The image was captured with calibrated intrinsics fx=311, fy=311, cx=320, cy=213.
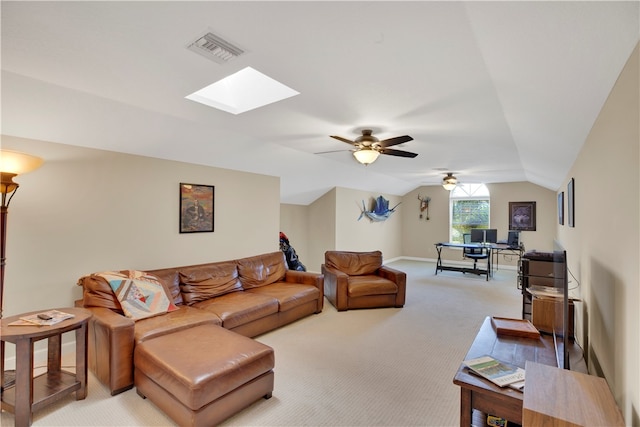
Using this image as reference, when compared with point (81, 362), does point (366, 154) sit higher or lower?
higher

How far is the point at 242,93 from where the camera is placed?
292 centimetres

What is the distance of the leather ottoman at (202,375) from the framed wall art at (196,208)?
6.04 ft

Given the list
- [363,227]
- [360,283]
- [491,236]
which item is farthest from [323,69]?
[491,236]

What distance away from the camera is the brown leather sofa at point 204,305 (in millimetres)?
2402

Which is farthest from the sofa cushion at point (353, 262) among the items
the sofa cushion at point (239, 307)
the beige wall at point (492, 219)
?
the beige wall at point (492, 219)

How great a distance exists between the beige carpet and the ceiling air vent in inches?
93.9

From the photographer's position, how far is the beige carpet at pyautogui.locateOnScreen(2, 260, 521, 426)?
2.13 metres

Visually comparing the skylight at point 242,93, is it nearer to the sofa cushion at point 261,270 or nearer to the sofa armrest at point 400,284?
the sofa cushion at point 261,270

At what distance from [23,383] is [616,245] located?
3.63 metres

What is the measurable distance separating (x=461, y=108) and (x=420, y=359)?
240 centimetres

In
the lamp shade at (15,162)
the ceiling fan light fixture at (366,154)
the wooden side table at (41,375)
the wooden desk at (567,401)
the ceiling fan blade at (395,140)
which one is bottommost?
the wooden side table at (41,375)

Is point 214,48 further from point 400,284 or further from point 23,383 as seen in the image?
point 400,284

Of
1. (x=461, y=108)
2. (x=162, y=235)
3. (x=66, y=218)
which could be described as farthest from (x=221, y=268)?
(x=461, y=108)

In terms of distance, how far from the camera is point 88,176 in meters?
3.19
